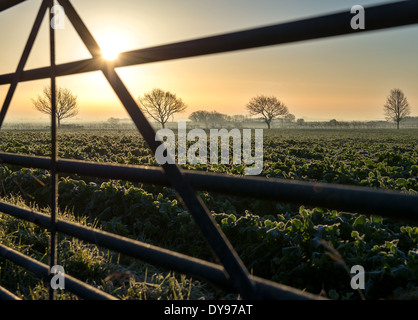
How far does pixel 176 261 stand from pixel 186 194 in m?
0.26

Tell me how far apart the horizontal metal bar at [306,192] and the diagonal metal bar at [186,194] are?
0.15 feet

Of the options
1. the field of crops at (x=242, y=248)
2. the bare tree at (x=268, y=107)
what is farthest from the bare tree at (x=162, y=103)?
the field of crops at (x=242, y=248)

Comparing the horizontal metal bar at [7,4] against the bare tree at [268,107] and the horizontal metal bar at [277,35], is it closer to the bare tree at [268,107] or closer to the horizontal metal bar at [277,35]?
the horizontal metal bar at [277,35]

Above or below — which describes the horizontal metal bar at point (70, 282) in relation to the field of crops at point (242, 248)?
above

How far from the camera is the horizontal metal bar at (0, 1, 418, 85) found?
0.74m

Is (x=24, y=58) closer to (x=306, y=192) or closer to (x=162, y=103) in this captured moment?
(x=306, y=192)

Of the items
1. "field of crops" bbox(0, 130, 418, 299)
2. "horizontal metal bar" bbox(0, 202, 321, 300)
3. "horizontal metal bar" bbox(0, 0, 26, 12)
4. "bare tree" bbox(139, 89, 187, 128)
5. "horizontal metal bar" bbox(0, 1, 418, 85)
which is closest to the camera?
"horizontal metal bar" bbox(0, 1, 418, 85)

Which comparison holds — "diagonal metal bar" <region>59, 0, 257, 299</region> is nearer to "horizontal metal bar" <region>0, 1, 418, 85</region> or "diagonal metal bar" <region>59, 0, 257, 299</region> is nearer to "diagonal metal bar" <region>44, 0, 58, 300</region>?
"horizontal metal bar" <region>0, 1, 418, 85</region>

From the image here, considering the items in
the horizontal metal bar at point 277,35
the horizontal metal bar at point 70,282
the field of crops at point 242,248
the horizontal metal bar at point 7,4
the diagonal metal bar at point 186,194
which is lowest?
the field of crops at point 242,248

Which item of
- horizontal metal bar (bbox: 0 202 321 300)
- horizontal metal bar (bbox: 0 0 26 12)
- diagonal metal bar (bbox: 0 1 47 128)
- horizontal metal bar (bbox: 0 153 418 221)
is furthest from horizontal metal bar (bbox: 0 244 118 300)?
horizontal metal bar (bbox: 0 0 26 12)

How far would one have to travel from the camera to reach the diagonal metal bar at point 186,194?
93 centimetres

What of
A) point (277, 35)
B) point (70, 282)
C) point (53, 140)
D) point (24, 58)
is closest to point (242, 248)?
point (70, 282)

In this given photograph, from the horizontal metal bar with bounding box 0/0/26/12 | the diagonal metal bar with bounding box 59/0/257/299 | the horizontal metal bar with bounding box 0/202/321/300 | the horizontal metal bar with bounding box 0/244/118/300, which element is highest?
the horizontal metal bar with bounding box 0/0/26/12
